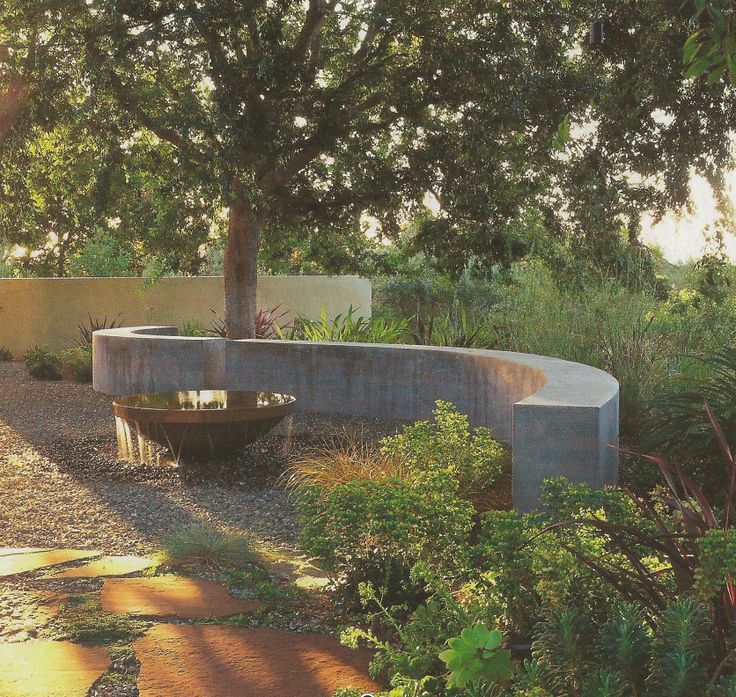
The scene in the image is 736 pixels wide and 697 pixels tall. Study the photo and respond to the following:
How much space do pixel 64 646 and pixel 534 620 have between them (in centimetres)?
169

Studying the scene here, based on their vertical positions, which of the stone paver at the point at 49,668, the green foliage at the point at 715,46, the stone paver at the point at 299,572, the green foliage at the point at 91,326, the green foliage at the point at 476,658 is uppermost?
the green foliage at the point at 715,46

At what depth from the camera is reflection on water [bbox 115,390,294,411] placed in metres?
7.82

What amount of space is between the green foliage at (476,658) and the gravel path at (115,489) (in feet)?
9.17

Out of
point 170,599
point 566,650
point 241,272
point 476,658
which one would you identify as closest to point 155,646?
point 170,599

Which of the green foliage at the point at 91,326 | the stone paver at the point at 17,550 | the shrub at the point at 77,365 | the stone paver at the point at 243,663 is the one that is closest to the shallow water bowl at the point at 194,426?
the stone paver at the point at 17,550

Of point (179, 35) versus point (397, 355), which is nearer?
point (179, 35)

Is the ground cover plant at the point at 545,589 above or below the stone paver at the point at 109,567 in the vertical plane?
above

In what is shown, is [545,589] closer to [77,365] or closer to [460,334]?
[460,334]

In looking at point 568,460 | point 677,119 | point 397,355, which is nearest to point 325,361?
point 397,355

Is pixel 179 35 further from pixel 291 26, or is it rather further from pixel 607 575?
pixel 607 575

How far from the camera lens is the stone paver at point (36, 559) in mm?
4406

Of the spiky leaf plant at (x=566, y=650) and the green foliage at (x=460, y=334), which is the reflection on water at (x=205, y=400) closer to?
the green foliage at (x=460, y=334)

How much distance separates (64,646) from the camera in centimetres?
338

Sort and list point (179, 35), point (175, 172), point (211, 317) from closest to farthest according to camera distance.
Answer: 1. point (179, 35)
2. point (175, 172)
3. point (211, 317)
